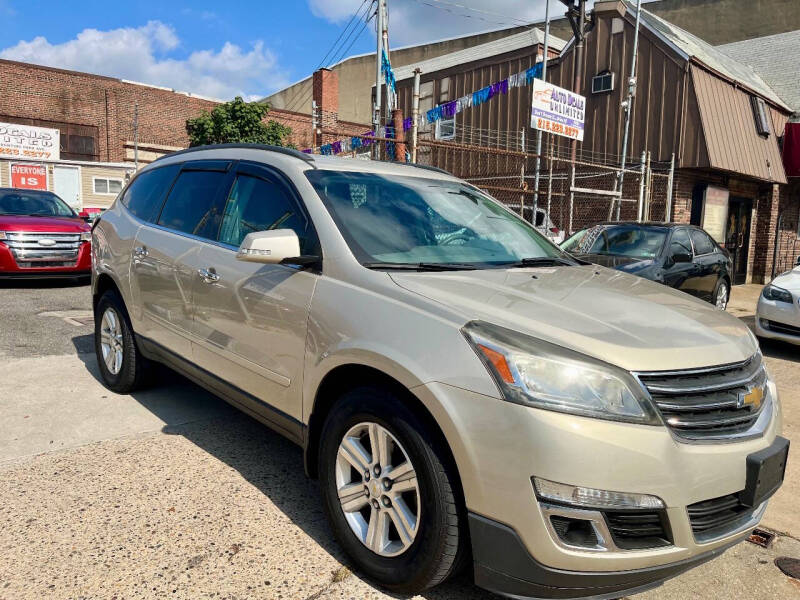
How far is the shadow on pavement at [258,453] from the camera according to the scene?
2.71 metres

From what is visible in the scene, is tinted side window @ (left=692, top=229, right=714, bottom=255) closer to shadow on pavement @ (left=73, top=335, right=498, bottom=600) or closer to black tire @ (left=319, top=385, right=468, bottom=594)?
shadow on pavement @ (left=73, top=335, right=498, bottom=600)

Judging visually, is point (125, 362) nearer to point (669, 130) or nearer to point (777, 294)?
point (777, 294)

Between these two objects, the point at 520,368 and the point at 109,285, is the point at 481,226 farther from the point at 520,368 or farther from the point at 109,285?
the point at 109,285

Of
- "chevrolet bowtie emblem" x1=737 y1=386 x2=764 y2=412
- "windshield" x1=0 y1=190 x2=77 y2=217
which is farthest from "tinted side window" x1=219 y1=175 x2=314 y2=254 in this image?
"windshield" x1=0 y1=190 x2=77 y2=217

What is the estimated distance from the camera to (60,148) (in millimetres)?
24812

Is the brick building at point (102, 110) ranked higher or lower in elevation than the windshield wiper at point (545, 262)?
higher

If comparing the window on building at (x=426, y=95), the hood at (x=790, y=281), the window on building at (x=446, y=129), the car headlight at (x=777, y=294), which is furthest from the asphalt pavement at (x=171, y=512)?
the window on building at (x=426, y=95)

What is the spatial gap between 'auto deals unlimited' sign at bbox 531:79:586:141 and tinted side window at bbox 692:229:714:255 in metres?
3.35

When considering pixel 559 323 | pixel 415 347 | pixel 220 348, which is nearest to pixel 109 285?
pixel 220 348

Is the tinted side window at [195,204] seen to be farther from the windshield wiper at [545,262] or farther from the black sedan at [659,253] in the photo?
the black sedan at [659,253]

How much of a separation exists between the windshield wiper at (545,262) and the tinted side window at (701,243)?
6.46 meters

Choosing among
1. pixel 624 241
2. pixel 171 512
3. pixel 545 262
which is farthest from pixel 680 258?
pixel 171 512

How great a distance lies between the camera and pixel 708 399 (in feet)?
7.05

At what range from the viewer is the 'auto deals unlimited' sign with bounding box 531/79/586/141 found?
36.0 feet
